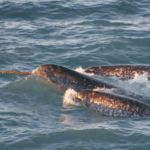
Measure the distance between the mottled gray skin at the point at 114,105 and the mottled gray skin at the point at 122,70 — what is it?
112 inches

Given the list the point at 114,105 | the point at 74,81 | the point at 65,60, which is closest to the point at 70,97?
the point at 74,81

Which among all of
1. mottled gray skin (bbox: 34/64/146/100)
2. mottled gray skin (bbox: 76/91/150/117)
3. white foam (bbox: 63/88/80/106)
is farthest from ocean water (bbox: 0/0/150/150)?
mottled gray skin (bbox: 34/64/146/100)

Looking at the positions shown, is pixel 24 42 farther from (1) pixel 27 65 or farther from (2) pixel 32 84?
(2) pixel 32 84

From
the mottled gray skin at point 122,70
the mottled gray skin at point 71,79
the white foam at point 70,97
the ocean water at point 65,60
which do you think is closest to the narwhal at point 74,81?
the mottled gray skin at point 71,79

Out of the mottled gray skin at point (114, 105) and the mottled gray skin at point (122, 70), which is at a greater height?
the mottled gray skin at point (122, 70)

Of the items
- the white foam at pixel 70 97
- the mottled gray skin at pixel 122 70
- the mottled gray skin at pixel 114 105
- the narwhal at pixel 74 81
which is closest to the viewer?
the mottled gray skin at pixel 114 105

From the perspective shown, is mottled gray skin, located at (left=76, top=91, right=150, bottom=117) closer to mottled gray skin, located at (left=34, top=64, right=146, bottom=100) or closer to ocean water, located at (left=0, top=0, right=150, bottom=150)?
ocean water, located at (left=0, top=0, right=150, bottom=150)

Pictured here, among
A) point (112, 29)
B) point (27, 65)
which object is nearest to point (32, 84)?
point (27, 65)

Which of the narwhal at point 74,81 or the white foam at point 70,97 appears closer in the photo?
the white foam at point 70,97

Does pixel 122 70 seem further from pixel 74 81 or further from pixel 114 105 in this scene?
pixel 114 105

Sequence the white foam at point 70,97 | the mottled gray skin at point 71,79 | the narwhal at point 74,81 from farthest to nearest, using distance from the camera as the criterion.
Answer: the mottled gray skin at point 71,79 → the narwhal at point 74,81 → the white foam at point 70,97

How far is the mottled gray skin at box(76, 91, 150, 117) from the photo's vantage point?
33.3 ft

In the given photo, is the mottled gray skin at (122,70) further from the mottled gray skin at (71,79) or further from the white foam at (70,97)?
the white foam at (70,97)

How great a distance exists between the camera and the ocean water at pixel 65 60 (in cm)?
860
